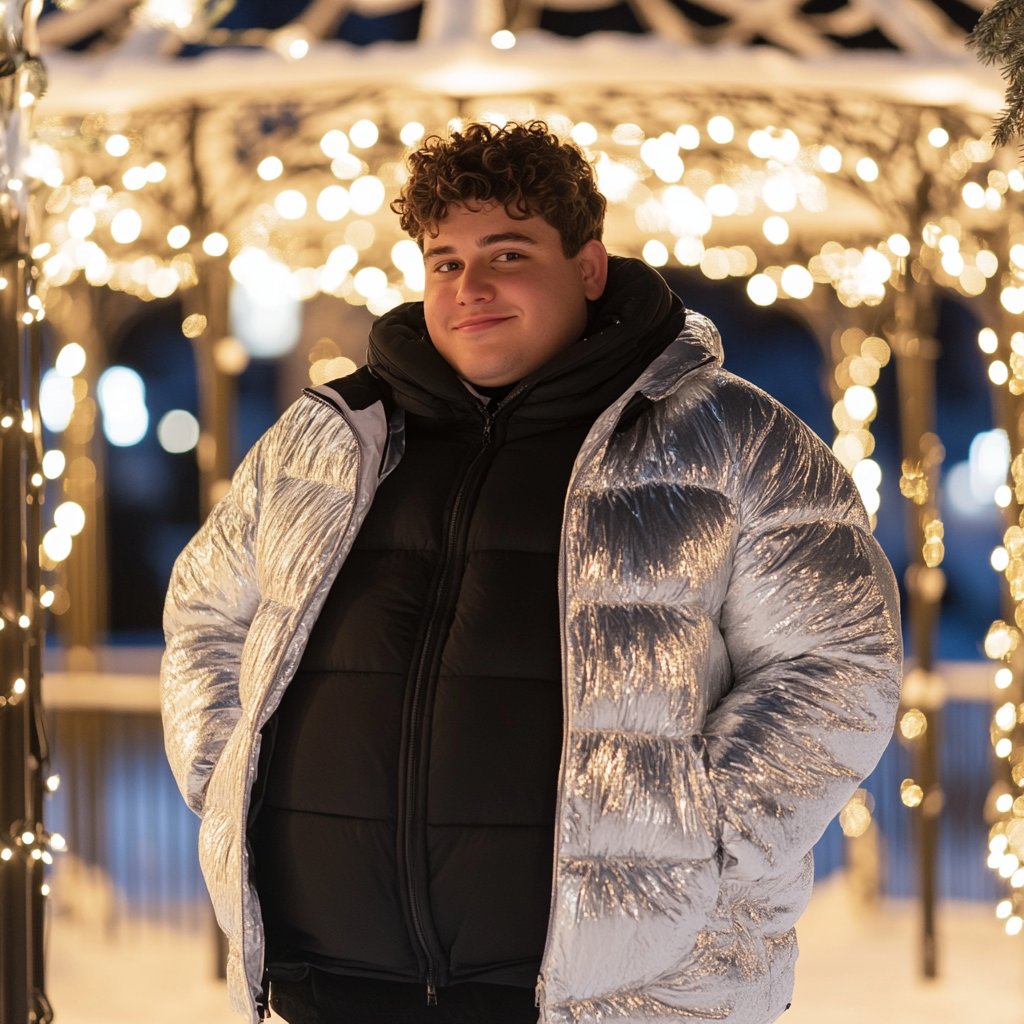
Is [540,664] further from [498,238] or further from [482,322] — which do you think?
[498,238]

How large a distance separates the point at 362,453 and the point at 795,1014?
3.59m

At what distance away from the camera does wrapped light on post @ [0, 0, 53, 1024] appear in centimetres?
284

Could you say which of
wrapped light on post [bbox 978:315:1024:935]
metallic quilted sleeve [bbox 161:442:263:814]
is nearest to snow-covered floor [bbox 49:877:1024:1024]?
wrapped light on post [bbox 978:315:1024:935]

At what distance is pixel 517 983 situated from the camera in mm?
1852

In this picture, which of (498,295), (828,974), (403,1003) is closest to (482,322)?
(498,295)

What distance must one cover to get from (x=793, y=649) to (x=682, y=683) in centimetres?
18

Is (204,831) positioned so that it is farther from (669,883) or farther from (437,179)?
(437,179)

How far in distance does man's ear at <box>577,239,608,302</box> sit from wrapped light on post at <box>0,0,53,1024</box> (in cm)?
128

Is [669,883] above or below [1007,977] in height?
above

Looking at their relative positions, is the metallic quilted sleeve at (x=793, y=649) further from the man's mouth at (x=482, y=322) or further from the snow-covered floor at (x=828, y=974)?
the snow-covered floor at (x=828, y=974)

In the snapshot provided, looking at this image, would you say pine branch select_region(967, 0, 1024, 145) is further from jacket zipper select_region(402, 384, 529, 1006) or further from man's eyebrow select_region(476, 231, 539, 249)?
jacket zipper select_region(402, 384, 529, 1006)

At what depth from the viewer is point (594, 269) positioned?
2.19m

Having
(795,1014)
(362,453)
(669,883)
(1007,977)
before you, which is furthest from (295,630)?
(1007,977)

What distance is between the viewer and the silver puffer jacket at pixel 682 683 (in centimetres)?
180
